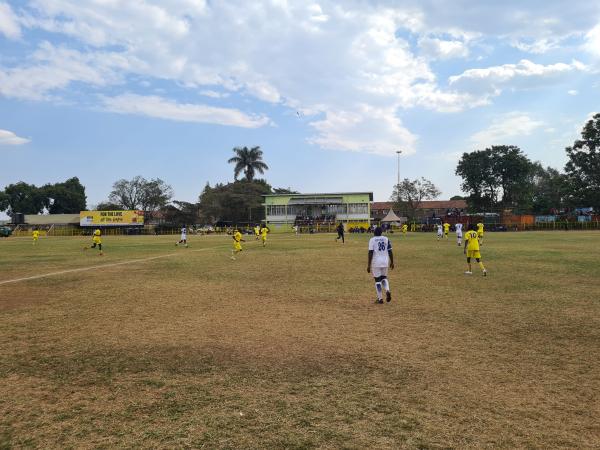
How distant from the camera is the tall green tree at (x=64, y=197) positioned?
4102 inches

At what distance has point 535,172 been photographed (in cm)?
10719

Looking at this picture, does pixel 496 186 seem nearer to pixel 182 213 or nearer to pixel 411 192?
pixel 411 192

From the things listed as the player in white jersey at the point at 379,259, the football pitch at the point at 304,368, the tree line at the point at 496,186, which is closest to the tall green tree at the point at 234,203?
the tree line at the point at 496,186

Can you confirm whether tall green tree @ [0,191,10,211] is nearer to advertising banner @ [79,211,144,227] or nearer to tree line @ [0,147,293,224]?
tree line @ [0,147,293,224]

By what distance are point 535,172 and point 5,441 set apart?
12191 cm

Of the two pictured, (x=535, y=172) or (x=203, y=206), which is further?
(x=535, y=172)

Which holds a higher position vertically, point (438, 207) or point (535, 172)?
point (535, 172)

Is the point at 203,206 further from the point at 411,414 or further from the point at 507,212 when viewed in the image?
the point at 411,414

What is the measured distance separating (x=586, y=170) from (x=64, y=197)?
364 feet

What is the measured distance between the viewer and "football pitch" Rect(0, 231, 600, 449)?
408 centimetres

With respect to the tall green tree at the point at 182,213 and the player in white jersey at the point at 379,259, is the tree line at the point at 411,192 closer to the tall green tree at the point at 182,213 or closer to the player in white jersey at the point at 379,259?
the tall green tree at the point at 182,213

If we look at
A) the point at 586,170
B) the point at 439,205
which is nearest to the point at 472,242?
the point at 586,170

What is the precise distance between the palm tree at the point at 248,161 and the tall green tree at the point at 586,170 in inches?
2185

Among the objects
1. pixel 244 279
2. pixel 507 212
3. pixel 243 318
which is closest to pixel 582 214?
pixel 507 212
